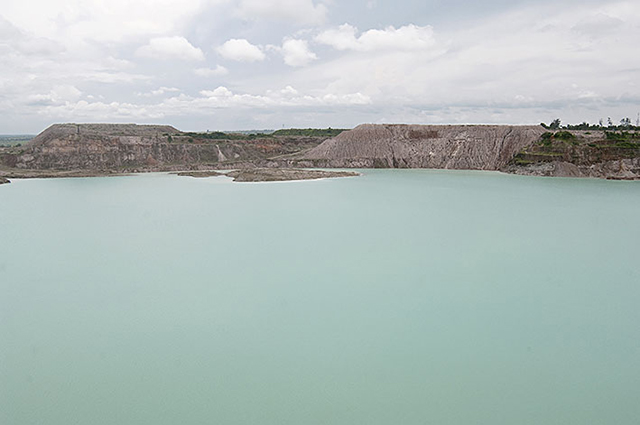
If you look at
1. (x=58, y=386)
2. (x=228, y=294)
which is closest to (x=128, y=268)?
(x=228, y=294)

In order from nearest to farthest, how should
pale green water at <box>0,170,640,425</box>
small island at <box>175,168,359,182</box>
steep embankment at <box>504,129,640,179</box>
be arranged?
pale green water at <box>0,170,640,425</box> < small island at <box>175,168,359,182</box> < steep embankment at <box>504,129,640,179</box>

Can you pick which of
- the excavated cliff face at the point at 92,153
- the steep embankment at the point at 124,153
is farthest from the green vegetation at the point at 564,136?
the excavated cliff face at the point at 92,153

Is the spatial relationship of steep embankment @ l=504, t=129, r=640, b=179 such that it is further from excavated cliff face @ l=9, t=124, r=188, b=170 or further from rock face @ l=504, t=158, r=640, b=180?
excavated cliff face @ l=9, t=124, r=188, b=170

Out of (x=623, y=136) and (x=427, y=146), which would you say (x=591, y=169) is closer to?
(x=623, y=136)

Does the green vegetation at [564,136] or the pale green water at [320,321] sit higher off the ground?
the green vegetation at [564,136]

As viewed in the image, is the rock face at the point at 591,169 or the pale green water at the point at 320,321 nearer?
the pale green water at the point at 320,321

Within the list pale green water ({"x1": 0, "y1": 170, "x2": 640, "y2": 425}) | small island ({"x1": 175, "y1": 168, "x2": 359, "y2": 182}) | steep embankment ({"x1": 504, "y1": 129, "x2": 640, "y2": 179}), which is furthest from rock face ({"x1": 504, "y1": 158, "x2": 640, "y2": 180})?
pale green water ({"x1": 0, "y1": 170, "x2": 640, "y2": 425})

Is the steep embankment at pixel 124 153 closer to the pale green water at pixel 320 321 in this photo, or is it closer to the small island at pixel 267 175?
the small island at pixel 267 175

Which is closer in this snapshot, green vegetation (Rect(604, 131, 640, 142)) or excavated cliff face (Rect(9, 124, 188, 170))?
green vegetation (Rect(604, 131, 640, 142))
